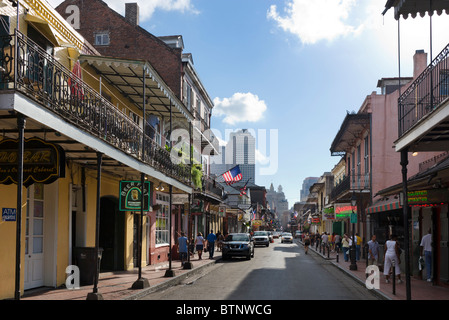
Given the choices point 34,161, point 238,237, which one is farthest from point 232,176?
point 34,161

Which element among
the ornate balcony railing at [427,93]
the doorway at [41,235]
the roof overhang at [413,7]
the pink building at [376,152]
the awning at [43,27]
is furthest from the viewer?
the pink building at [376,152]

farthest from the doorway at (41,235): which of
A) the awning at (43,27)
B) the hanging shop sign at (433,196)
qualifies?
the hanging shop sign at (433,196)

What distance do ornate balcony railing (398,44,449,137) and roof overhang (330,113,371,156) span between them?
589 inches

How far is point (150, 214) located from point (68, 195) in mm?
8853

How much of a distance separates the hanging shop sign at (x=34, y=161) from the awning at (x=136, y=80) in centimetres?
584

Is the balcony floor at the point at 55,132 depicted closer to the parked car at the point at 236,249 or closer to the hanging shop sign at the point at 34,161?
the hanging shop sign at the point at 34,161

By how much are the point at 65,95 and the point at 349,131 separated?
74.9 feet

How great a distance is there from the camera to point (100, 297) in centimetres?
1091

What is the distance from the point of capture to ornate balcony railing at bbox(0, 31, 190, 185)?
7.89 m

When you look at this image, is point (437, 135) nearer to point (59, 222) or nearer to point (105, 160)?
point (105, 160)

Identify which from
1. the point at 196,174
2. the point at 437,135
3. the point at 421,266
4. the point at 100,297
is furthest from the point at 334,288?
the point at 196,174

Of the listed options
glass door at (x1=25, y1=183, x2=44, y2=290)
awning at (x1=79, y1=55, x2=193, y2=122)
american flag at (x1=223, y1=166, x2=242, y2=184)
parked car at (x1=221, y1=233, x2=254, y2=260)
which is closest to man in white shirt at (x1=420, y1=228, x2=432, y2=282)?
awning at (x1=79, y1=55, x2=193, y2=122)

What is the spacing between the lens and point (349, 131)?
3062 centimetres

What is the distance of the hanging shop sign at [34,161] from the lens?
879cm
